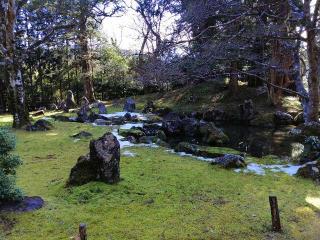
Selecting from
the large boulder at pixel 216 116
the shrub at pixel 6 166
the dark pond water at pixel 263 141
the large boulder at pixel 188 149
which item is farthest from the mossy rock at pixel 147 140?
the large boulder at pixel 216 116

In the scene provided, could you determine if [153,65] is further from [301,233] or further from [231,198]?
[301,233]

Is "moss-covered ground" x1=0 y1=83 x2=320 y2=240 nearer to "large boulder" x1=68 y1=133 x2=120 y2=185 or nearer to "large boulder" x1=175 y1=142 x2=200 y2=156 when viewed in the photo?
"large boulder" x1=68 y1=133 x2=120 y2=185

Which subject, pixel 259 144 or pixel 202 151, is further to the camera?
pixel 259 144

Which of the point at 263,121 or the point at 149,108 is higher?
the point at 149,108

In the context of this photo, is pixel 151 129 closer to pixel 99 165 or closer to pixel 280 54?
pixel 280 54

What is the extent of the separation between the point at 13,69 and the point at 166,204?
11.4 m

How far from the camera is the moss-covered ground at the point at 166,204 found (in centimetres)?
575

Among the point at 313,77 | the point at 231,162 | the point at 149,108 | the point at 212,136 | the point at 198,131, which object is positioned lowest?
the point at 231,162

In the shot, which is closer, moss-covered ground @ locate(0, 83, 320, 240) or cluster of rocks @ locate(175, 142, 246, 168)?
moss-covered ground @ locate(0, 83, 320, 240)

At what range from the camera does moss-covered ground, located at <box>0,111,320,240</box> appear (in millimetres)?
5751

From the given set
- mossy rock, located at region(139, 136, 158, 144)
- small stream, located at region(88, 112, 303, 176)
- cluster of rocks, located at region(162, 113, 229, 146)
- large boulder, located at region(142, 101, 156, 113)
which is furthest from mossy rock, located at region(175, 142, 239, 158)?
large boulder, located at region(142, 101, 156, 113)

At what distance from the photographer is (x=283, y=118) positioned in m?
20.1

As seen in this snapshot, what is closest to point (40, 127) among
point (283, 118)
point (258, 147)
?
point (258, 147)

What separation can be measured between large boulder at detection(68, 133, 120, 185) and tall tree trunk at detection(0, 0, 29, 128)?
30.6 feet
